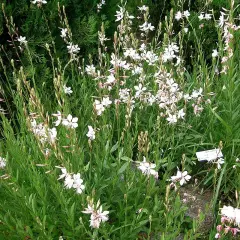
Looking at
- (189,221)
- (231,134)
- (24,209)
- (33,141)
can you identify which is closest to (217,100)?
(231,134)

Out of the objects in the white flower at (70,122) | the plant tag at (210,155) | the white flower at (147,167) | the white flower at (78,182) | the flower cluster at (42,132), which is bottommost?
the plant tag at (210,155)

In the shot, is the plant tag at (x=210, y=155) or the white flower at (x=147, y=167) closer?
the white flower at (x=147, y=167)

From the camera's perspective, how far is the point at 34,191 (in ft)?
7.89

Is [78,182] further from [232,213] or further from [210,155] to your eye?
[210,155]

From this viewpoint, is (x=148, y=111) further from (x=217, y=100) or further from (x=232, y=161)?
(x=232, y=161)

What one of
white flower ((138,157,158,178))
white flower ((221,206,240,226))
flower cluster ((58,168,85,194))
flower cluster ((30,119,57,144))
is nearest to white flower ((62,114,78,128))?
flower cluster ((30,119,57,144))

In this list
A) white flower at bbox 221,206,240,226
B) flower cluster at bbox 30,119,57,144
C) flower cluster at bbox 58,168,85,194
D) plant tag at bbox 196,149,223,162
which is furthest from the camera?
plant tag at bbox 196,149,223,162

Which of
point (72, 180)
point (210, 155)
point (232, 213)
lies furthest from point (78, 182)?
point (210, 155)

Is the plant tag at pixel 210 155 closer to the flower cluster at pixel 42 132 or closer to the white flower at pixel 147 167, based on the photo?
the white flower at pixel 147 167

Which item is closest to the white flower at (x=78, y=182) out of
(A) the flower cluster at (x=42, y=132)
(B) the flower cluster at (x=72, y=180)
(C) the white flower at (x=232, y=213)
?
(B) the flower cluster at (x=72, y=180)

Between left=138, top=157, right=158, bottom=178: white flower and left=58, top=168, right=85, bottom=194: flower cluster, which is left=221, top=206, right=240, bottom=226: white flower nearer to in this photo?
left=138, top=157, right=158, bottom=178: white flower

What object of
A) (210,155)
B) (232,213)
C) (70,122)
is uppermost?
(70,122)

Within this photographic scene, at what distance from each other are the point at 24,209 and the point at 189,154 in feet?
4.13

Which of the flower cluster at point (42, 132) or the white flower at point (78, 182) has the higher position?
the flower cluster at point (42, 132)
